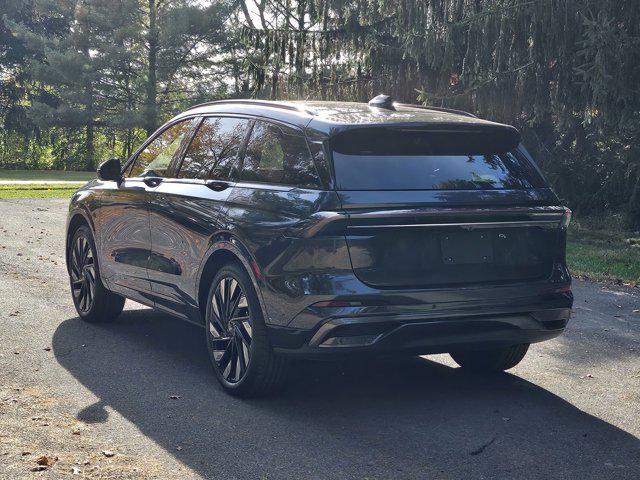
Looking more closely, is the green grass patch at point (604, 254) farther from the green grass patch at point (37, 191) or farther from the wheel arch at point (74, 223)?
the green grass patch at point (37, 191)

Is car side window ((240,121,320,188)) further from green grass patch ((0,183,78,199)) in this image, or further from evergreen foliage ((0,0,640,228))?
green grass patch ((0,183,78,199))

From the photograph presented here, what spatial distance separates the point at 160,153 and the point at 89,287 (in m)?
1.59

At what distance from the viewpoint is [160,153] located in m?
7.49

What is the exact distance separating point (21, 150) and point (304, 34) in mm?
41174

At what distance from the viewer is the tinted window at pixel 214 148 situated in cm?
650

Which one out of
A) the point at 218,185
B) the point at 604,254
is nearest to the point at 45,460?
the point at 218,185

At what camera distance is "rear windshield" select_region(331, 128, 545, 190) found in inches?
219

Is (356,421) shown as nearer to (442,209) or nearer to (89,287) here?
(442,209)

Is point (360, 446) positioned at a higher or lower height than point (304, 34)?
lower

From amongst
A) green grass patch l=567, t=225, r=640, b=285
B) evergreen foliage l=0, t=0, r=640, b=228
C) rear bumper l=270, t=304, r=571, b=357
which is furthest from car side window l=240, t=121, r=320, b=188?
evergreen foliage l=0, t=0, r=640, b=228

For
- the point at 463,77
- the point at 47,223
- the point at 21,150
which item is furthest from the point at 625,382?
the point at 21,150

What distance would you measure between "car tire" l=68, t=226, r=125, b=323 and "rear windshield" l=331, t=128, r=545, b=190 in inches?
131

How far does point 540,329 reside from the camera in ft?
19.4

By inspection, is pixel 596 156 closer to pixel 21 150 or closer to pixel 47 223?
pixel 47 223
